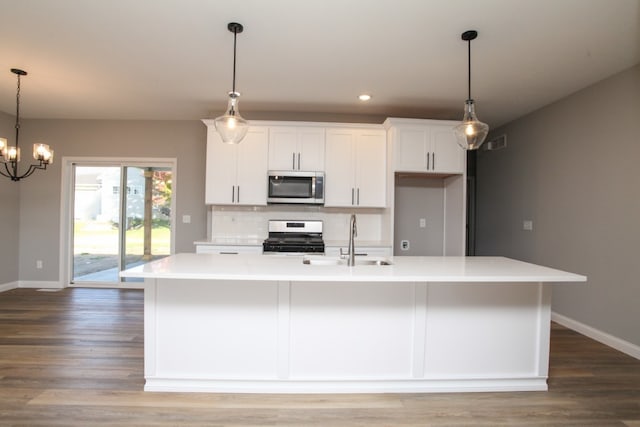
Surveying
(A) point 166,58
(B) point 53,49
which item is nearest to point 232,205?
(A) point 166,58

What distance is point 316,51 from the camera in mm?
2721

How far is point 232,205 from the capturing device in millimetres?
4270

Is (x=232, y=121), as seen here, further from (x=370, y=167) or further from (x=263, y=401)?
(x=370, y=167)

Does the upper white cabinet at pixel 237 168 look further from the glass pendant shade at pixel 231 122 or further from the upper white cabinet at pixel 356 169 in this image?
the glass pendant shade at pixel 231 122

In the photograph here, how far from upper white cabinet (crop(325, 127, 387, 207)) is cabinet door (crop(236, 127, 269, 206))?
2.53 feet

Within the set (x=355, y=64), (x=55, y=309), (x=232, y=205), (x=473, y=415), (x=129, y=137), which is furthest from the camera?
(x=129, y=137)

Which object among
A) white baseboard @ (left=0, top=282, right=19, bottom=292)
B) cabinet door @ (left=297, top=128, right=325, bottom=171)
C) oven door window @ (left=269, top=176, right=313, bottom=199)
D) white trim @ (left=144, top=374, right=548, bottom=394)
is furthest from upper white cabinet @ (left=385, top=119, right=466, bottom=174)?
white baseboard @ (left=0, top=282, right=19, bottom=292)

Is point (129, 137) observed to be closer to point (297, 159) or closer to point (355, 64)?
point (297, 159)

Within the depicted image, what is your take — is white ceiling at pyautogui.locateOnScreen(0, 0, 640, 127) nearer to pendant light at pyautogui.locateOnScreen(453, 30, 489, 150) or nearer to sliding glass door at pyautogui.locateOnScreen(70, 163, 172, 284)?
pendant light at pyautogui.locateOnScreen(453, 30, 489, 150)

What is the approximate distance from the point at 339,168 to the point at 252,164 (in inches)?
41.4

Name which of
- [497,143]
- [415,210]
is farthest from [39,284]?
[497,143]

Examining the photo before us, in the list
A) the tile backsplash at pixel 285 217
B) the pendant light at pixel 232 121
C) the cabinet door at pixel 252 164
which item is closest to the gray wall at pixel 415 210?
the tile backsplash at pixel 285 217

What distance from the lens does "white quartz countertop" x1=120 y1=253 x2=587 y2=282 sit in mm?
1833

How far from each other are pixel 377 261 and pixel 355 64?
1.72 m
